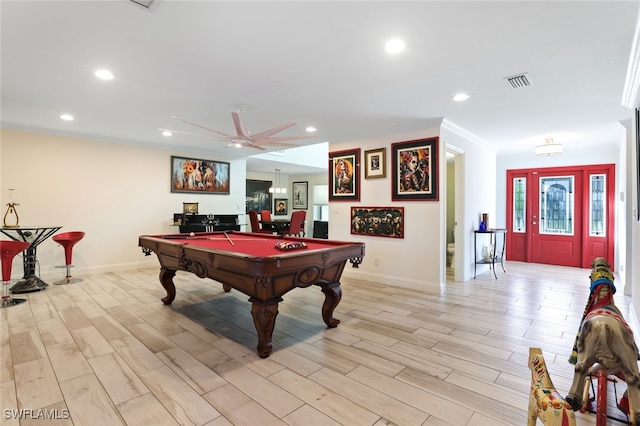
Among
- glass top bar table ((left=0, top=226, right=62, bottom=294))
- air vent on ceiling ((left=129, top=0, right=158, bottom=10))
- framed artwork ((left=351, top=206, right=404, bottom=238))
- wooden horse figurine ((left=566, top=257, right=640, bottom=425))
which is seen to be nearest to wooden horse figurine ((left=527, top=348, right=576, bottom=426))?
wooden horse figurine ((left=566, top=257, right=640, bottom=425))

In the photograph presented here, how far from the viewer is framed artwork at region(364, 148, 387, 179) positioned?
16.3 feet

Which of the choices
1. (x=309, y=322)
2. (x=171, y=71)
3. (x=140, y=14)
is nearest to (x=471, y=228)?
(x=309, y=322)

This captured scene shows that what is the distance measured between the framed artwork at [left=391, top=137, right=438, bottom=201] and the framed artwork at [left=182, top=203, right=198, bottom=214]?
4.34m

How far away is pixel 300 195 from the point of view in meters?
11.8

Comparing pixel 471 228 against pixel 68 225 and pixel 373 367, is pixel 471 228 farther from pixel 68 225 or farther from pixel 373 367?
pixel 68 225

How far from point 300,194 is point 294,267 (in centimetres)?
938

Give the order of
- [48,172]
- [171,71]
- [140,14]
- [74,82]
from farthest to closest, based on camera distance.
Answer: [48,172] → [74,82] → [171,71] → [140,14]

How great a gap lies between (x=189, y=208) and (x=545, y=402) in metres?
6.67

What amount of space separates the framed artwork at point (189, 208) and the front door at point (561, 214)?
281 inches

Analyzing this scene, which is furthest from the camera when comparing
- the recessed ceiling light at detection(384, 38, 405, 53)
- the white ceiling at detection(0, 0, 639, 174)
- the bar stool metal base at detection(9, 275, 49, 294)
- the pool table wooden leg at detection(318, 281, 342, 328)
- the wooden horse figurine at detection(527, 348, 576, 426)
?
the bar stool metal base at detection(9, 275, 49, 294)

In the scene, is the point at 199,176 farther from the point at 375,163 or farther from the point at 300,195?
the point at 300,195

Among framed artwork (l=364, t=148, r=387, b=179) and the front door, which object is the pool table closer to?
framed artwork (l=364, t=148, r=387, b=179)

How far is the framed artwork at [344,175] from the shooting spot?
17.5ft

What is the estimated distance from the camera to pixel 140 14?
2.06m
